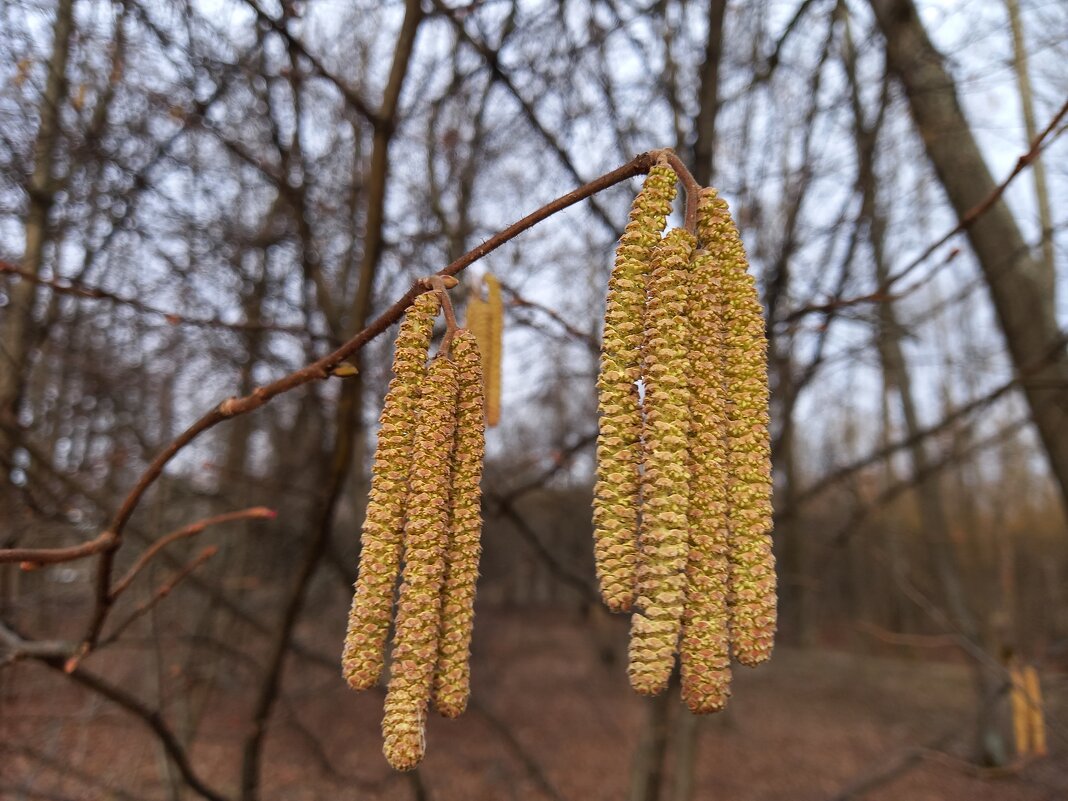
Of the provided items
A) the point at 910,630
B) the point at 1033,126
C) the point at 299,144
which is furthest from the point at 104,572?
the point at 910,630

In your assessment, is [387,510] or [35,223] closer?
[387,510]

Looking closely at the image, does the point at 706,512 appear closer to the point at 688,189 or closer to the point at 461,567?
the point at 461,567

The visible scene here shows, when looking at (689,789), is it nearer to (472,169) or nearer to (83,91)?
(472,169)

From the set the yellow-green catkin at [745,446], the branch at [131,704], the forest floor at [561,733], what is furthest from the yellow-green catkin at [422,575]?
the forest floor at [561,733]

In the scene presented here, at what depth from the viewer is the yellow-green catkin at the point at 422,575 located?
92 centimetres

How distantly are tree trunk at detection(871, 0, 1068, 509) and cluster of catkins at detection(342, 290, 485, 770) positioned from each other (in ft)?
8.85

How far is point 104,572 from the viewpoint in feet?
4.91

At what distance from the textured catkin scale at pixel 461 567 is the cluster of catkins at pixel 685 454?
0.58 ft

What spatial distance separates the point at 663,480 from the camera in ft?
3.02

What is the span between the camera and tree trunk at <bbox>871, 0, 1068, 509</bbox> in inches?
118

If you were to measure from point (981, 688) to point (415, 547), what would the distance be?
841 centimetres

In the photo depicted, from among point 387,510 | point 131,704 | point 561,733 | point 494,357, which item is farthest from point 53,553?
point 561,733

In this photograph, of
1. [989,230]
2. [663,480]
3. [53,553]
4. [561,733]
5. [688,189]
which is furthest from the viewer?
[561,733]

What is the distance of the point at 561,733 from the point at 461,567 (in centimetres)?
1093
